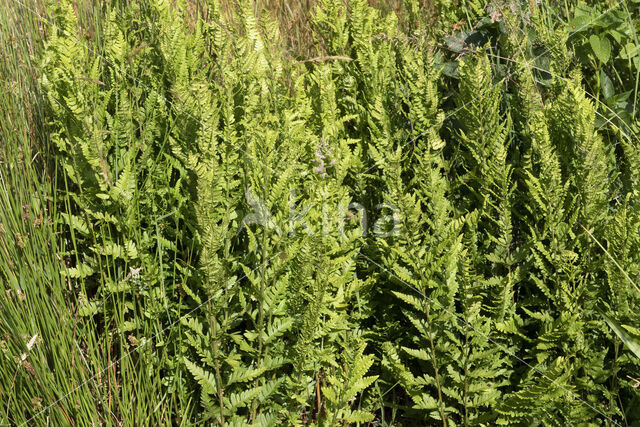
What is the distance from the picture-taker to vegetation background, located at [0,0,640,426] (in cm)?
212

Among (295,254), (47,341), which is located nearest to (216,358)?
(295,254)

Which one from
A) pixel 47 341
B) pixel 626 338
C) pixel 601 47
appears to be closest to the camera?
pixel 626 338

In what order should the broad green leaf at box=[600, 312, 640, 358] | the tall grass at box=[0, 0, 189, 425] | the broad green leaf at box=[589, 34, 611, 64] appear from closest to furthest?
the broad green leaf at box=[600, 312, 640, 358] → the tall grass at box=[0, 0, 189, 425] → the broad green leaf at box=[589, 34, 611, 64]

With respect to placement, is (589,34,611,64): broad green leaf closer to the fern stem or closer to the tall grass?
the fern stem

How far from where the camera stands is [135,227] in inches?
89.0

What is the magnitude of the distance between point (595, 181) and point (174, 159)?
4.65ft

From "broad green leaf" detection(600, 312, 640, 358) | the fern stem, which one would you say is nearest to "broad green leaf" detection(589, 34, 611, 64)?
"broad green leaf" detection(600, 312, 640, 358)

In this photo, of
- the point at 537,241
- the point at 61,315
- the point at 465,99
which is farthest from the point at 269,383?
the point at 465,99

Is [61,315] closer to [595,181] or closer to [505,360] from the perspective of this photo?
[505,360]

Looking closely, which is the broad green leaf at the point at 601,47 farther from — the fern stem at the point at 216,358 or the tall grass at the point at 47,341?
the tall grass at the point at 47,341

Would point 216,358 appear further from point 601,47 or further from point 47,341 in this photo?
point 601,47

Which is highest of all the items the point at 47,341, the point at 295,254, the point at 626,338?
the point at 295,254

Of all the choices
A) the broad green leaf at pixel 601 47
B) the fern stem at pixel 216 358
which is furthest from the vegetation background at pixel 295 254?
the broad green leaf at pixel 601 47

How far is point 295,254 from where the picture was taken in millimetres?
2119
